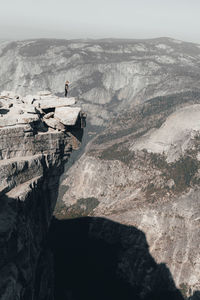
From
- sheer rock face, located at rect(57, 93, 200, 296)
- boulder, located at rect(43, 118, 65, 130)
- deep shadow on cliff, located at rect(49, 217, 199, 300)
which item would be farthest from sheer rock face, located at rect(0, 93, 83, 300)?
sheer rock face, located at rect(57, 93, 200, 296)

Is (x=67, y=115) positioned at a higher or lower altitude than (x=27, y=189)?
higher

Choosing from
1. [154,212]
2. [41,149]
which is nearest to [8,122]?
[41,149]

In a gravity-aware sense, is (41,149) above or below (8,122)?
below

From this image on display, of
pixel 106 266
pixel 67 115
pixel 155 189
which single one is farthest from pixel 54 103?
pixel 155 189

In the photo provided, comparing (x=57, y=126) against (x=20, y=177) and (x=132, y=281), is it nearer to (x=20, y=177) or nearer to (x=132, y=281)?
(x=20, y=177)

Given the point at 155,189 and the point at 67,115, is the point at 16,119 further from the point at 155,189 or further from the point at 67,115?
the point at 155,189

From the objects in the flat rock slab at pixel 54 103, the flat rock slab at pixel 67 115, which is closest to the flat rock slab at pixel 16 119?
the flat rock slab at pixel 67 115
